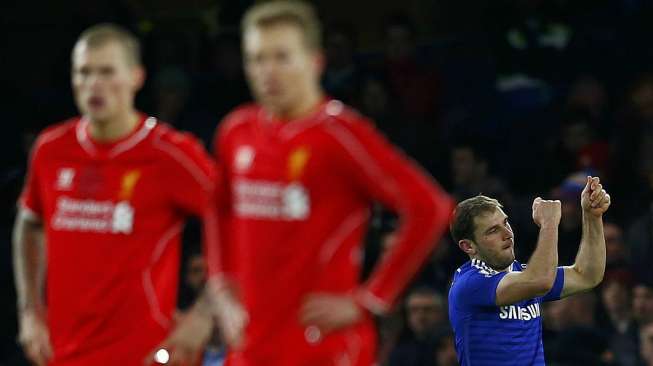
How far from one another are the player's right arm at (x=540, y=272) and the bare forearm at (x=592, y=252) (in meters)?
0.27

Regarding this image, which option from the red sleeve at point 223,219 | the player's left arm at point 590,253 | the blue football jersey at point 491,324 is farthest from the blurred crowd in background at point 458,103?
the red sleeve at point 223,219

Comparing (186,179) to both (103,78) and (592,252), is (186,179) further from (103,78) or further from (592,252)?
(592,252)

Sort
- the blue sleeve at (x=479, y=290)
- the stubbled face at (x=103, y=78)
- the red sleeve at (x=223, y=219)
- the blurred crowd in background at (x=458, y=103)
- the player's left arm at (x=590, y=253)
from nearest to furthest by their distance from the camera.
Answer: the red sleeve at (x=223, y=219) < the stubbled face at (x=103, y=78) < the blue sleeve at (x=479, y=290) < the player's left arm at (x=590, y=253) < the blurred crowd in background at (x=458, y=103)

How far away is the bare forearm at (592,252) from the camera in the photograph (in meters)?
6.39

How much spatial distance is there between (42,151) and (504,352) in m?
1.89

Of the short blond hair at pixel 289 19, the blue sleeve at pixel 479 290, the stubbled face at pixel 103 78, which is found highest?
the short blond hair at pixel 289 19

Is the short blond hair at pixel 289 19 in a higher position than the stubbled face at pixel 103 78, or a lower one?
higher

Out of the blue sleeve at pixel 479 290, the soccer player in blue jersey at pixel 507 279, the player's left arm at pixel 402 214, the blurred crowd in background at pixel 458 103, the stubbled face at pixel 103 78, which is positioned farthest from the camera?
the blurred crowd in background at pixel 458 103

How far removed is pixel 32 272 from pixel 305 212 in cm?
164

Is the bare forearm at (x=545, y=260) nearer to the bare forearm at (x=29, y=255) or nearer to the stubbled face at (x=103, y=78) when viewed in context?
the stubbled face at (x=103, y=78)

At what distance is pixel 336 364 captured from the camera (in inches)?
189

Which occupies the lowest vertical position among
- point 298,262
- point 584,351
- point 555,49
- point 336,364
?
point 584,351

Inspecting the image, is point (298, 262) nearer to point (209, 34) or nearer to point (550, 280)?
point (550, 280)

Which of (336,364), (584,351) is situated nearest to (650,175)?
(584,351)
